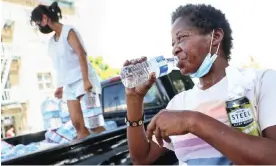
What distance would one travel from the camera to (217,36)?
1184mm

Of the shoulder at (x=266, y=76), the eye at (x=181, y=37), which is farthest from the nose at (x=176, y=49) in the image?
the shoulder at (x=266, y=76)

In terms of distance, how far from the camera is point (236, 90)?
36.5 inches

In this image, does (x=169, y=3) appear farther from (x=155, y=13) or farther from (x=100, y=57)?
(x=100, y=57)

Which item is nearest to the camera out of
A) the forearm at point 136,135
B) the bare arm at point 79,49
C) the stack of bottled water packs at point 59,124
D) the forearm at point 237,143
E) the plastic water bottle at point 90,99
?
the forearm at point 237,143

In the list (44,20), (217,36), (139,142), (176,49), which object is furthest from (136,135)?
(44,20)

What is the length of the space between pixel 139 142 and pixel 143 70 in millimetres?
272

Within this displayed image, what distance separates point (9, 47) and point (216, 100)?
9.32ft

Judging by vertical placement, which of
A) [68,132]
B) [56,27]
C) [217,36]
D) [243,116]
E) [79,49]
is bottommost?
[68,132]

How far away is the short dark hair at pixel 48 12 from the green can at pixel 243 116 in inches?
99.0

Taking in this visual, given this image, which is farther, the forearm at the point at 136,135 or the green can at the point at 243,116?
the forearm at the point at 136,135

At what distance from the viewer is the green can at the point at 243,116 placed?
2.87 ft

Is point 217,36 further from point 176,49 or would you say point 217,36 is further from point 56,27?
point 56,27

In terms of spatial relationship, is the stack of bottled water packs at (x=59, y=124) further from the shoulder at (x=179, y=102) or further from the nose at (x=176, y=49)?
the nose at (x=176, y=49)

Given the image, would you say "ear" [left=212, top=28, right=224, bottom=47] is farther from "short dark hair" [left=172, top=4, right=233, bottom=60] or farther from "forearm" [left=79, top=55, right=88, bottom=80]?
"forearm" [left=79, top=55, right=88, bottom=80]
